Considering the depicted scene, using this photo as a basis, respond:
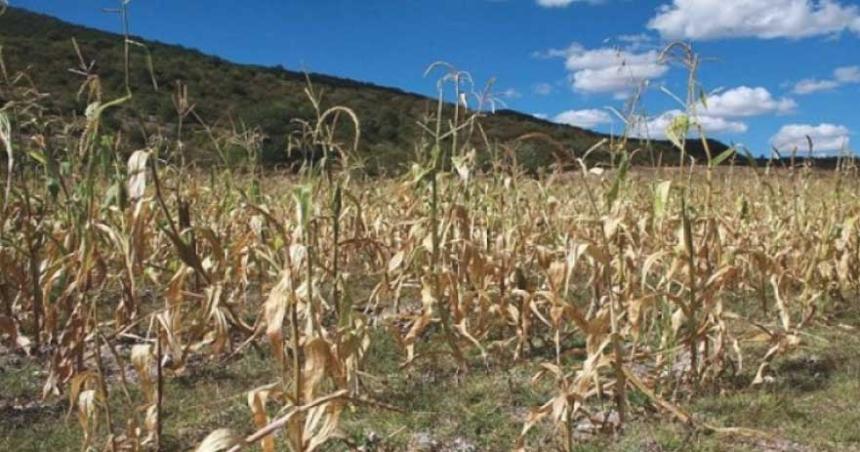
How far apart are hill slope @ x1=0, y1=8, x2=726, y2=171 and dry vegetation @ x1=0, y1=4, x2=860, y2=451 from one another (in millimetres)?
11225

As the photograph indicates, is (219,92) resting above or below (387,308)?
above

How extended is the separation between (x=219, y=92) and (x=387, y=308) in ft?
81.6

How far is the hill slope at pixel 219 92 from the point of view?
20.8m

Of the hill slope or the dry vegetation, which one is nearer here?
the dry vegetation

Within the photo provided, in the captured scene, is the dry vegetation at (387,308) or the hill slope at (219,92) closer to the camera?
the dry vegetation at (387,308)

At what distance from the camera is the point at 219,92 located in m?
29.0

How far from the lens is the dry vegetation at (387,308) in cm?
246

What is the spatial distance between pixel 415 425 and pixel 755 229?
4.03 metres

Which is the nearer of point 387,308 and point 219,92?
point 387,308

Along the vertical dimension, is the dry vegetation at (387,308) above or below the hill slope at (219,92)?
below

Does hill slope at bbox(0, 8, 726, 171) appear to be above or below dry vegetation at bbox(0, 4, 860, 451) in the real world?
above

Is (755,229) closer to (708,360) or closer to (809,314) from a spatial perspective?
(809,314)

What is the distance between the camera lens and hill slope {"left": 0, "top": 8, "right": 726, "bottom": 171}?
2084 cm

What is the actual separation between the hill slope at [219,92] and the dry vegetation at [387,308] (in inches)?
442
